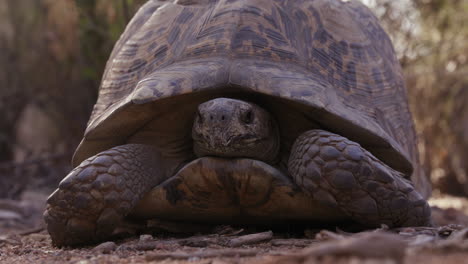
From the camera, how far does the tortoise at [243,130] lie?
240 centimetres

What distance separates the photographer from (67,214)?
2488 mm

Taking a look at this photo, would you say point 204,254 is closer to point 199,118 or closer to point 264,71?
point 199,118

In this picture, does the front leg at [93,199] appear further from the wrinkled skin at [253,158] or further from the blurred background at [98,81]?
→ the blurred background at [98,81]

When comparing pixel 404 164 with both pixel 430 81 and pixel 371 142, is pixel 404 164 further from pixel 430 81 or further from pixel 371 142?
pixel 430 81

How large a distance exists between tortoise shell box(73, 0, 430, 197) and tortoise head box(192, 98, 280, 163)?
0.45 ft

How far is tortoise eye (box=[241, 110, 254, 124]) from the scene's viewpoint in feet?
8.11

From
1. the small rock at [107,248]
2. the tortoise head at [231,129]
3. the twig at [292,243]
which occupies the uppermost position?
the tortoise head at [231,129]

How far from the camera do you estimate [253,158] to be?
2.61 meters

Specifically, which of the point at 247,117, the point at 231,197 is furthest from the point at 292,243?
the point at 247,117

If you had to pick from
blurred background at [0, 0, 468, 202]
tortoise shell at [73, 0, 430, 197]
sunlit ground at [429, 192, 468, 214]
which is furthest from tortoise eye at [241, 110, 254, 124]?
sunlit ground at [429, 192, 468, 214]

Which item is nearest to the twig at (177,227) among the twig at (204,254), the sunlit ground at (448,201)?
the twig at (204,254)

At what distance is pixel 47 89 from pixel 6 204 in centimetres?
447

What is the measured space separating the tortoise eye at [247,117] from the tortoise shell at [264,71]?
0.12 metres

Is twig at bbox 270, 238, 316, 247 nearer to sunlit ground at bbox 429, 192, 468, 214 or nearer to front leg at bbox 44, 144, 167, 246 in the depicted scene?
front leg at bbox 44, 144, 167, 246
